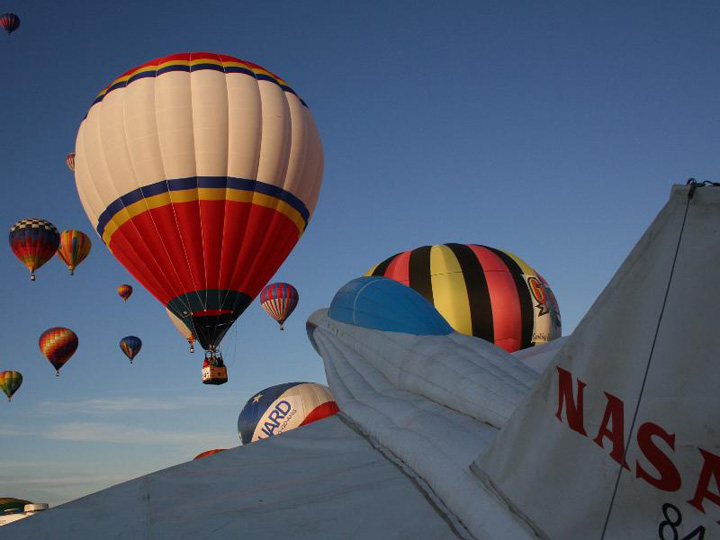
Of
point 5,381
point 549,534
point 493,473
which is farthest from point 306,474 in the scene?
point 5,381

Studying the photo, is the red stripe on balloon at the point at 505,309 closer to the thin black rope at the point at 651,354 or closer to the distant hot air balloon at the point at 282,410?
the distant hot air balloon at the point at 282,410

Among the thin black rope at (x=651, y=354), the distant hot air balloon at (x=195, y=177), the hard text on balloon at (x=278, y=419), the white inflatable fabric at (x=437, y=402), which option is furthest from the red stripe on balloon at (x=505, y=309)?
the thin black rope at (x=651, y=354)

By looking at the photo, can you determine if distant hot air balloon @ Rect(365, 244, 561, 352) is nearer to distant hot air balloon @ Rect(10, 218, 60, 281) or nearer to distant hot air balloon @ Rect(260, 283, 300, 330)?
distant hot air balloon @ Rect(260, 283, 300, 330)

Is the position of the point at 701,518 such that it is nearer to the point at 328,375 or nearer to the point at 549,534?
the point at 549,534

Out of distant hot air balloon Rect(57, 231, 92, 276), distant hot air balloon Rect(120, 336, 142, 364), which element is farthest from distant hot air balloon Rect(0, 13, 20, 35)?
distant hot air balloon Rect(120, 336, 142, 364)

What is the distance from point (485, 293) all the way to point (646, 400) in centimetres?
1773

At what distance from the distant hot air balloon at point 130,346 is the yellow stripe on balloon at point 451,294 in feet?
99.5

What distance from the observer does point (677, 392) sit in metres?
2.01

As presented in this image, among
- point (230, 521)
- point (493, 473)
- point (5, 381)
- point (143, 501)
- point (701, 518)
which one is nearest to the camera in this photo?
point (701, 518)

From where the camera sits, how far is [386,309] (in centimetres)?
817

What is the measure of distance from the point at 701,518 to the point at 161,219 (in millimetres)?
18020

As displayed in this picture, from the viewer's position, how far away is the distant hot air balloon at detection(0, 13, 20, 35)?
4406 cm

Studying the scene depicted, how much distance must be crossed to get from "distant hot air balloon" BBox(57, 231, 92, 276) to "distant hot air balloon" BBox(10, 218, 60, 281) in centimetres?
413

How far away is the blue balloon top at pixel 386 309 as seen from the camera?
7.55m
